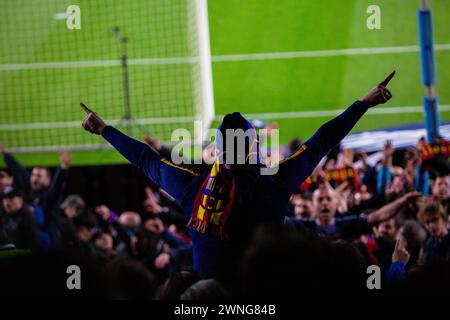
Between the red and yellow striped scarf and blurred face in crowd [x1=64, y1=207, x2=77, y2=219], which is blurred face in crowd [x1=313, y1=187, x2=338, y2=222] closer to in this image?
the red and yellow striped scarf

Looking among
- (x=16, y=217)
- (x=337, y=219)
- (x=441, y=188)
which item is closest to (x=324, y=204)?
(x=337, y=219)

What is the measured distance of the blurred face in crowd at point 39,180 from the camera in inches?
302

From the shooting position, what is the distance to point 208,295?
106 inches

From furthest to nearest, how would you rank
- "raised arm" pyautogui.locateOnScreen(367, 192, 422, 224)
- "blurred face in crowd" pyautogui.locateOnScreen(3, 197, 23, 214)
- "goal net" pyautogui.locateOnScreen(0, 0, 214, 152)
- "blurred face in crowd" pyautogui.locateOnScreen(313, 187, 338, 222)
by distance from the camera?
"goal net" pyautogui.locateOnScreen(0, 0, 214, 152)
"blurred face in crowd" pyautogui.locateOnScreen(3, 197, 23, 214)
"blurred face in crowd" pyautogui.locateOnScreen(313, 187, 338, 222)
"raised arm" pyautogui.locateOnScreen(367, 192, 422, 224)

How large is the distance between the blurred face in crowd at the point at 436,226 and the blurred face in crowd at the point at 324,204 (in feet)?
2.52

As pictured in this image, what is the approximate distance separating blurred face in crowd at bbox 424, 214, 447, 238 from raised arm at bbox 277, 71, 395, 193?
2.31 m

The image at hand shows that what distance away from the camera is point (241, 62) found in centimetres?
1205

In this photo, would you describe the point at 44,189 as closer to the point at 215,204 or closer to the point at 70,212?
the point at 70,212

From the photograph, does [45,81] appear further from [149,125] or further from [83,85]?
[149,125]

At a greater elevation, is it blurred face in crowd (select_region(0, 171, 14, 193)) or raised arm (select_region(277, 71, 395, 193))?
raised arm (select_region(277, 71, 395, 193))


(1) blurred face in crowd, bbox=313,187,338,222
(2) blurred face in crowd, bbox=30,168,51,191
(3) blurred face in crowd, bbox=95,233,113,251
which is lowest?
(3) blurred face in crowd, bbox=95,233,113,251

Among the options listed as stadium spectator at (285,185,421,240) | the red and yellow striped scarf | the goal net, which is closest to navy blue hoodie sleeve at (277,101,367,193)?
the red and yellow striped scarf

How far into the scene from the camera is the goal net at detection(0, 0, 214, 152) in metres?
11.0

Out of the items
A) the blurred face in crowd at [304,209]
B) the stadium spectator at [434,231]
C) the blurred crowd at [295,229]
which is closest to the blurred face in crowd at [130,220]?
the blurred crowd at [295,229]
